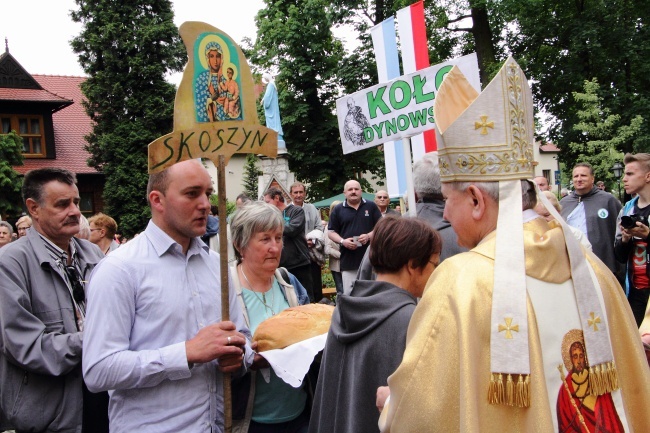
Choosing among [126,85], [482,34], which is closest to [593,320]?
[482,34]

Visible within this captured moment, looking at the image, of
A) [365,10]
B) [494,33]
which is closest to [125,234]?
[365,10]

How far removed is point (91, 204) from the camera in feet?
104

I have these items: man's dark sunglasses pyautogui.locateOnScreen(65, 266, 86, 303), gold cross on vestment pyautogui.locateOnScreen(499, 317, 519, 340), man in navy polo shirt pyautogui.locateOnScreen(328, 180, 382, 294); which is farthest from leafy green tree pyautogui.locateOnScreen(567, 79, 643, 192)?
gold cross on vestment pyautogui.locateOnScreen(499, 317, 519, 340)

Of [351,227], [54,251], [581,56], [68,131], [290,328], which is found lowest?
[290,328]

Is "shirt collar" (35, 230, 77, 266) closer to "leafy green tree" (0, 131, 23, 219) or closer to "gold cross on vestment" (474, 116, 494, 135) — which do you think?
"gold cross on vestment" (474, 116, 494, 135)

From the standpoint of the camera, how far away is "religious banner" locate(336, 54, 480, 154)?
5.39 meters

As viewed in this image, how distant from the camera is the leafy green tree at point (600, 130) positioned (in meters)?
22.3

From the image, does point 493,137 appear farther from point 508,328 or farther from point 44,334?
point 44,334

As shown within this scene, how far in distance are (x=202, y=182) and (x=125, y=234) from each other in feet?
84.1

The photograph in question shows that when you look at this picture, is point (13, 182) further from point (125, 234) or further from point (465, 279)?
point (465, 279)

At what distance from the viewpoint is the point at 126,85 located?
2828 cm

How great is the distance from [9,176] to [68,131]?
12.6 m

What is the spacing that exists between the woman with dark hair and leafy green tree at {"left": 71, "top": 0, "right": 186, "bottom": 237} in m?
25.9

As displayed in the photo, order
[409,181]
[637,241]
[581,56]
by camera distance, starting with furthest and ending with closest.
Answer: [581,56] < [637,241] < [409,181]
